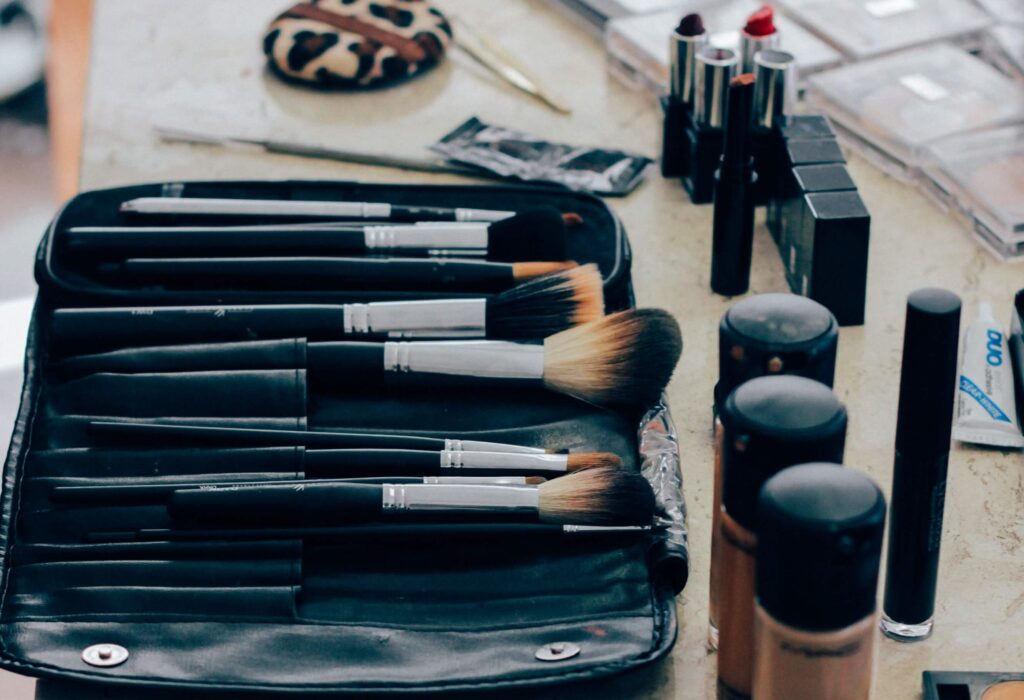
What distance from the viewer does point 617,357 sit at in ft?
2.76

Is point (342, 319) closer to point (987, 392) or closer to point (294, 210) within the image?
point (294, 210)

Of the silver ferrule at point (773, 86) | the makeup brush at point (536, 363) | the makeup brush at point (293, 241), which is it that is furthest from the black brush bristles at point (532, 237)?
the silver ferrule at point (773, 86)

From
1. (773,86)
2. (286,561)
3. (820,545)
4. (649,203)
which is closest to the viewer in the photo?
(820,545)

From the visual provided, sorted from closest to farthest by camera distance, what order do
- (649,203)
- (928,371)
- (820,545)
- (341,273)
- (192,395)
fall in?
(820,545) < (928,371) < (192,395) < (341,273) < (649,203)

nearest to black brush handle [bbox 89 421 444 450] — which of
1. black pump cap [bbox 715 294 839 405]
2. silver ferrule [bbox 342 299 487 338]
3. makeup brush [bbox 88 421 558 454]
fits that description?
makeup brush [bbox 88 421 558 454]

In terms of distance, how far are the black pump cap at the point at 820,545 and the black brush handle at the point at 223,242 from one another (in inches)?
20.5

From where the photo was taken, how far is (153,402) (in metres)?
0.86

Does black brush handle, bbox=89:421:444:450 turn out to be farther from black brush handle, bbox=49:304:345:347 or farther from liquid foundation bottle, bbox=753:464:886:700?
liquid foundation bottle, bbox=753:464:886:700

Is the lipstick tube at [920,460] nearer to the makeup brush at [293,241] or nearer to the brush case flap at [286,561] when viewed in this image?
the brush case flap at [286,561]

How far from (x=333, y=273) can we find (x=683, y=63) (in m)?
0.37

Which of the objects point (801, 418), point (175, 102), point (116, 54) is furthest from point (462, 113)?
point (801, 418)

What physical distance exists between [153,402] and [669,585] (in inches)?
13.7

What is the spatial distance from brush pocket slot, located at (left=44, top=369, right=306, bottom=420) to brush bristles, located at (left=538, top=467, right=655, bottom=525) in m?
0.19

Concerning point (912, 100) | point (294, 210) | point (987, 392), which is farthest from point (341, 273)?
point (912, 100)
